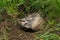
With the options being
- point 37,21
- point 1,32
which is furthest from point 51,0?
point 1,32

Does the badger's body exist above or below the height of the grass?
below

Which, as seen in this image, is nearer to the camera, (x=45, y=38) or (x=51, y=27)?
(x=45, y=38)

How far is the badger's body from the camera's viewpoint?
359cm

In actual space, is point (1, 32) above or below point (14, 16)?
below

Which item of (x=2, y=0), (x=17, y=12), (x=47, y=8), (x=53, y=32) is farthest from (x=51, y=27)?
(x=2, y=0)

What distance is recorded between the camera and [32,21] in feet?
12.0

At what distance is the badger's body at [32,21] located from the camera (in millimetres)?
3590

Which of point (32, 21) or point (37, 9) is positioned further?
point (37, 9)

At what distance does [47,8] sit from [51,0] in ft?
0.47

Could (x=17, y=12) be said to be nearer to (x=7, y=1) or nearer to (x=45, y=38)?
(x=7, y=1)

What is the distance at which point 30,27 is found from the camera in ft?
11.7

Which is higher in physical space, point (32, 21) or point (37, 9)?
point (37, 9)

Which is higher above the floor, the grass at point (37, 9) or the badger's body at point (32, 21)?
the grass at point (37, 9)

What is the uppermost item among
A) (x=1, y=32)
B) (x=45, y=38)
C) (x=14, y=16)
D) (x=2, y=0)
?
(x=2, y=0)
